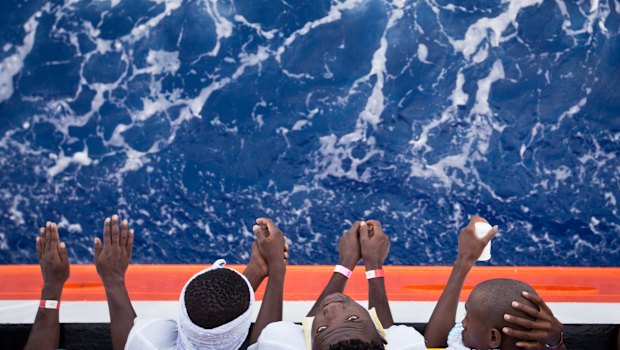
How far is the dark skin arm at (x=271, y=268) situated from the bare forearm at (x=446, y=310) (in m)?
0.56

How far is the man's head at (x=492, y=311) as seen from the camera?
2.05 meters

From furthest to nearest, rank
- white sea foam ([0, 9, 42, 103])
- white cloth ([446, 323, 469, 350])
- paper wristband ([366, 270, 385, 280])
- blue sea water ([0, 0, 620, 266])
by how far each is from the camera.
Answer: white sea foam ([0, 9, 42, 103]) → blue sea water ([0, 0, 620, 266]) → paper wristband ([366, 270, 385, 280]) → white cloth ([446, 323, 469, 350])

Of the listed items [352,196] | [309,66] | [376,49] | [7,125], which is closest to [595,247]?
[352,196]

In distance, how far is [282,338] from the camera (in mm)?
2068

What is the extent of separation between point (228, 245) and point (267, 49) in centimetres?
136

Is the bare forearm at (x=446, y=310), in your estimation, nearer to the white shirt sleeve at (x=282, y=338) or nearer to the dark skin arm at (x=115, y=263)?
the white shirt sleeve at (x=282, y=338)

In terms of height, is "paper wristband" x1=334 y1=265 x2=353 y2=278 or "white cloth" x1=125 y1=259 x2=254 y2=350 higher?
"white cloth" x1=125 y1=259 x2=254 y2=350

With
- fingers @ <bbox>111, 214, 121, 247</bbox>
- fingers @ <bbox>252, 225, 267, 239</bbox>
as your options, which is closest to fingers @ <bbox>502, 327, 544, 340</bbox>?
fingers @ <bbox>252, 225, 267, 239</bbox>

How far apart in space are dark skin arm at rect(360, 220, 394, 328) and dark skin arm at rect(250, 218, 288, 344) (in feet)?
1.08

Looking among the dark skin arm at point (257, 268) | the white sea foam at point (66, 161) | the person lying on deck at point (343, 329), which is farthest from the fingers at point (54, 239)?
the white sea foam at point (66, 161)

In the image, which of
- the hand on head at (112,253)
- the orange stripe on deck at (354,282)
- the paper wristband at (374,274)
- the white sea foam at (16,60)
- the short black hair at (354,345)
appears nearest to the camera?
the short black hair at (354,345)

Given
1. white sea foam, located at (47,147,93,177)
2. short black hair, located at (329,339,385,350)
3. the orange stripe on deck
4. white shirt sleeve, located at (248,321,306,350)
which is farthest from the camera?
white sea foam, located at (47,147,93,177)

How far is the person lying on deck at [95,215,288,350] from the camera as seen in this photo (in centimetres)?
194

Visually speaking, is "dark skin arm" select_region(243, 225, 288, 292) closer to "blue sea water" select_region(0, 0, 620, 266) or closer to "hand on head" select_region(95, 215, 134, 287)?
"hand on head" select_region(95, 215, 134, 287)
